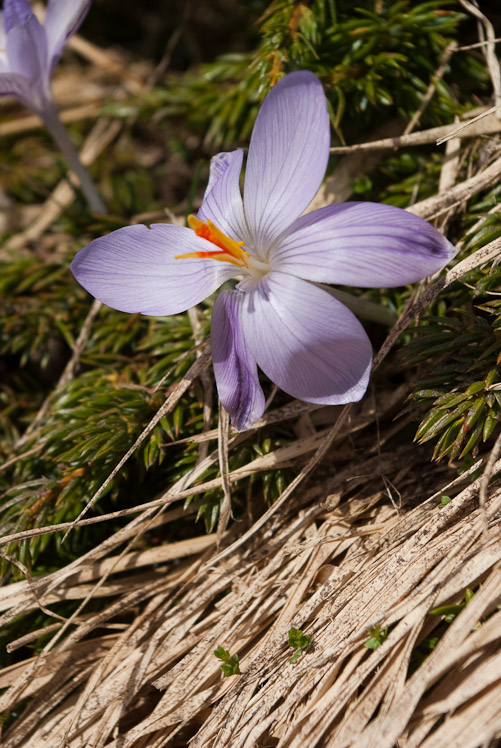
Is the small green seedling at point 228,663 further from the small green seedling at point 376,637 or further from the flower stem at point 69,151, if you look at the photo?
the flower stem at point 69,151

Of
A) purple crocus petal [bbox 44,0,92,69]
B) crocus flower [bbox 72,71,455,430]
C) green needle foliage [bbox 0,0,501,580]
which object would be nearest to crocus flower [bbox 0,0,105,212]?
purple crocus petal [bbox 44,0,92,69]

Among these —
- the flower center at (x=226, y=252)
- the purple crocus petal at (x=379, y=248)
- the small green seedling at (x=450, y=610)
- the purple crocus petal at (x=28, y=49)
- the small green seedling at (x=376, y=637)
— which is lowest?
the small green seedling at (x=450, y=610)

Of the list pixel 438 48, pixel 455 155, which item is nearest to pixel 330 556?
pixel 455 155

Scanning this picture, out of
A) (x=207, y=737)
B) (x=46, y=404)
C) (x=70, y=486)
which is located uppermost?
(x=46, y=404)

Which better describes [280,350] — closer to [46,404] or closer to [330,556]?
[330,556]

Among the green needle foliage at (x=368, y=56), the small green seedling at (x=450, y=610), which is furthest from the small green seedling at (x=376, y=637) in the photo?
the green needle foliage at (x=368, y=56)

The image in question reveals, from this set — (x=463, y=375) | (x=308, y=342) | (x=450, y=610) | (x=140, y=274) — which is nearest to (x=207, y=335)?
(x=140, y=274)
